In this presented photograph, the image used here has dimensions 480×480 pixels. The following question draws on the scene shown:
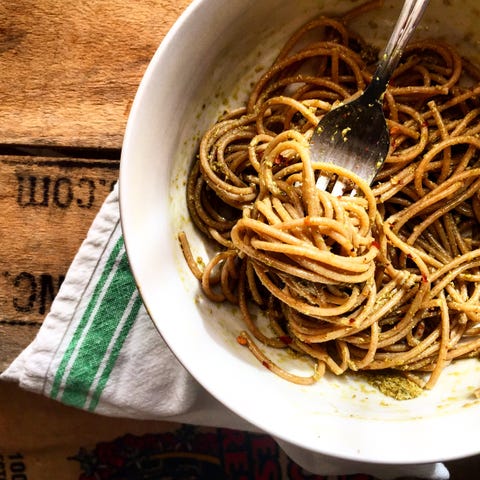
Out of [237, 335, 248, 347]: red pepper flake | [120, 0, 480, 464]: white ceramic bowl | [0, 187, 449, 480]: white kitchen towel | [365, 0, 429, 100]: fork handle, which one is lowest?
[0, 187, 449, 480]: white kitchen towel

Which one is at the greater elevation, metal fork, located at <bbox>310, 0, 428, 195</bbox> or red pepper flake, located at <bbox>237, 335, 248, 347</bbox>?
metal fork, located at <bbox>310, 0, 428, 195</bbox>

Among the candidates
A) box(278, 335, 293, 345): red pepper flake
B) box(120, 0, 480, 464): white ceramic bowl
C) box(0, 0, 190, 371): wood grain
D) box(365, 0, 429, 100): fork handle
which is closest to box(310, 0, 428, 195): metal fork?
box(365, 0, 429, 100): fork handle

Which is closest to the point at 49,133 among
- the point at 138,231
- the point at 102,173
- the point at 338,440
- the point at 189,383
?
the point at 102,173

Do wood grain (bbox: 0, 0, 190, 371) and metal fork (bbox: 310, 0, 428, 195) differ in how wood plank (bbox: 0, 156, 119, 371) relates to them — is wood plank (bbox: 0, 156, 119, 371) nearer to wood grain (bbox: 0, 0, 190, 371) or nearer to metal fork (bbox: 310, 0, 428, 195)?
wood grain (bbox: 0, 0, 190, 371)

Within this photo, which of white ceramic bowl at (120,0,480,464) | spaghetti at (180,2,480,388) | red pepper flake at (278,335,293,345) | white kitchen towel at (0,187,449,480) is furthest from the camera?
white kitchen towel at (0,187,449,480)

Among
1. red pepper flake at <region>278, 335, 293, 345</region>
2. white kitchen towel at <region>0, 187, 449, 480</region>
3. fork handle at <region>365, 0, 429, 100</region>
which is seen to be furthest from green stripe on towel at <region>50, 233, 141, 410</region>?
fork handle at <region>365, 0, 429, 100</region>

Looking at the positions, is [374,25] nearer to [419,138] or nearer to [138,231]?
[419,138]

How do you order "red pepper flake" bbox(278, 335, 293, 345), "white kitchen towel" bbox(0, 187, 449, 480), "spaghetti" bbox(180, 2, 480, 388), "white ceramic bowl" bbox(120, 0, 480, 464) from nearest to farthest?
"white ceramic bowl" bbox(120, 0, 480, 464) → "spaghetti" bbox(180, 2, 480, 388) → "red pepper flake" bbox(278, 335, 293, 345) → "white kitchen towel" bbox(0, 187, 449, 480)

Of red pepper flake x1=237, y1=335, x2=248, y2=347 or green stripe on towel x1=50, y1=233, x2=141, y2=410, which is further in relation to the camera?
green stripe on towel x1=50, y1=233, x2=141, y2=410
